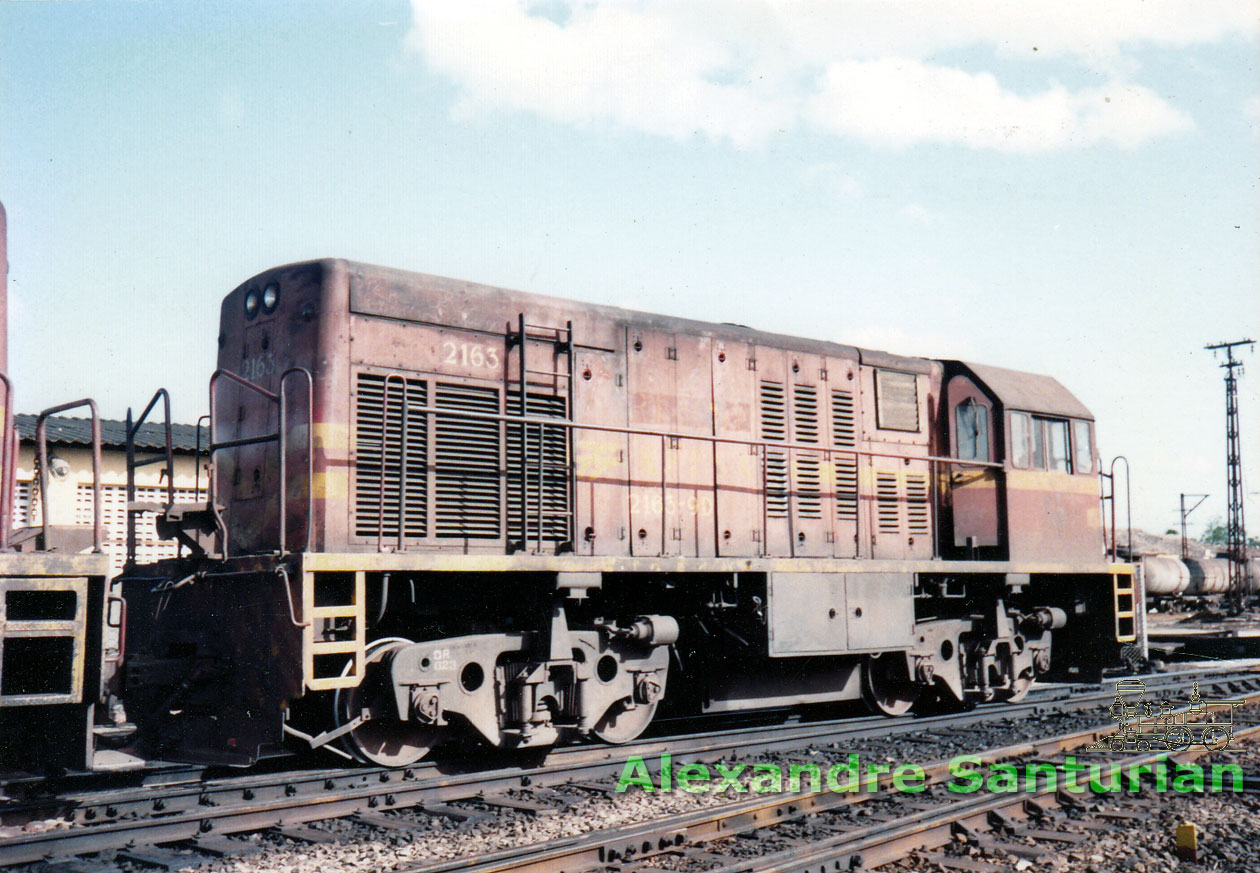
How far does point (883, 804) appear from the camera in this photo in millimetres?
7086

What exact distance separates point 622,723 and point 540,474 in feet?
7.38

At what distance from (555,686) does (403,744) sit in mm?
1219

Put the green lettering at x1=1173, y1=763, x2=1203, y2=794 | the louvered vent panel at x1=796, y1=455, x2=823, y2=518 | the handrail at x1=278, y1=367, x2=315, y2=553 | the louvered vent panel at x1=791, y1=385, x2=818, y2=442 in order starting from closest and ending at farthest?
1. the handrail at x1=278, y1=367, x2=315, y2=553
2. the green lettering at x1=1173, y1=763, x2=1203, y2=794
3. the louvered vent panel at x1=796, y1=455, x2=823, y2=518
4. the louvered vent panel at x1=791, y1=385, x2=818, y2=442

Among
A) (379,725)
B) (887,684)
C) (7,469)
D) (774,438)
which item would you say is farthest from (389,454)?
(887,684)

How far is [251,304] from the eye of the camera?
862cm

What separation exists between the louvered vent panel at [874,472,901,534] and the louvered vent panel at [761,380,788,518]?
1.35 metres

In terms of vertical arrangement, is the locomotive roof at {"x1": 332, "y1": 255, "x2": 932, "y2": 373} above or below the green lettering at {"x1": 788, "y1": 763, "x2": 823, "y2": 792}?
above

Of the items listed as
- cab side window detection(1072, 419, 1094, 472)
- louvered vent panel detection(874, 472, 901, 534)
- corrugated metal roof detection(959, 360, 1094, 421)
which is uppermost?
corrugated metal roof detection(959, 360, 1094, 421)

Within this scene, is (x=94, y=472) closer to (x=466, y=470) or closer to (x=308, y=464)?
(x=308, y=464)

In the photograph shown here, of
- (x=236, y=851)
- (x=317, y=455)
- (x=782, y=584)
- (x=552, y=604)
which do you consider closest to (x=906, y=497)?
(x=782, y=584)

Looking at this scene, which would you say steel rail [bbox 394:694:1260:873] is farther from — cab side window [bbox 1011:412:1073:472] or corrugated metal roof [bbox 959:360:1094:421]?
corrugated metal roof [bbox 959:360:1094:421]

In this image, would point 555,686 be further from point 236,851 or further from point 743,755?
point 236,851

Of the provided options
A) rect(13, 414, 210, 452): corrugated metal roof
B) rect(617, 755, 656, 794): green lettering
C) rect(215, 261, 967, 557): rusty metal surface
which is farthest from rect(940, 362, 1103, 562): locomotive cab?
rect(13, 414, 210, 452): corrugated metal roof

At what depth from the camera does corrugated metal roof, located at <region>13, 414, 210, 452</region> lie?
17.5m
